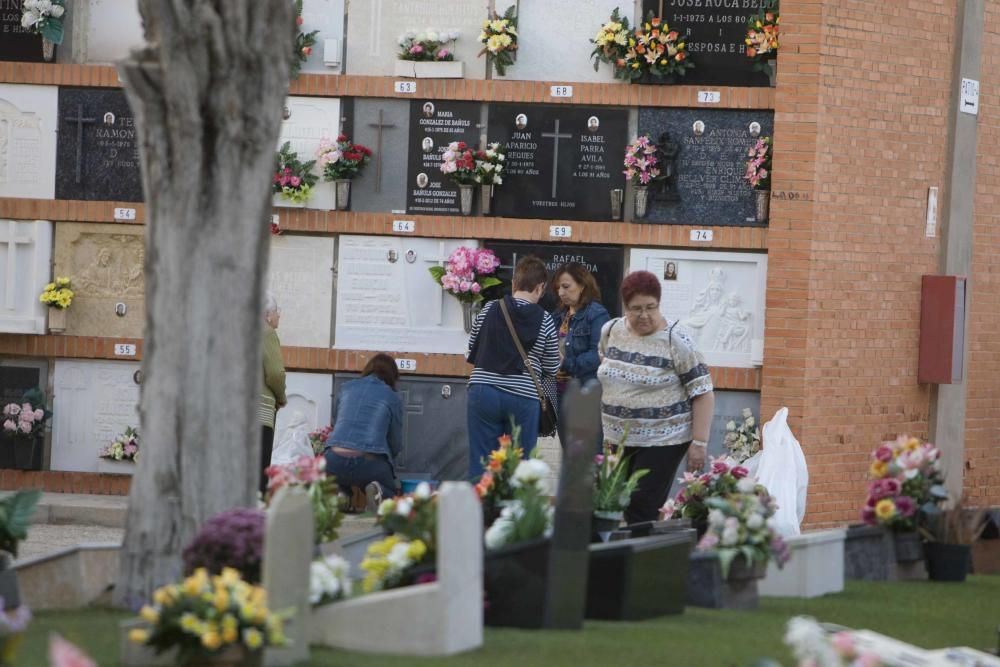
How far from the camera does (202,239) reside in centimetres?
588

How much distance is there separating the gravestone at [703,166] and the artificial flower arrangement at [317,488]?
18.5ft

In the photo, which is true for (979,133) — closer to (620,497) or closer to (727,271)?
(727,271)

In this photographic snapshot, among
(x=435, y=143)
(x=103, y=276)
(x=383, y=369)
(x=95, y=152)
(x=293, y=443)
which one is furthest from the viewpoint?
(x=95, y=152)

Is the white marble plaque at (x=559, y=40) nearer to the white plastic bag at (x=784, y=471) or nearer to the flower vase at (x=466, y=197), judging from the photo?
the flower vase at (x=466, y=197)

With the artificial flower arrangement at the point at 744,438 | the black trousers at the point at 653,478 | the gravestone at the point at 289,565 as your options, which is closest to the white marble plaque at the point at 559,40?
the artificial flower arrangement at the point at 744,438

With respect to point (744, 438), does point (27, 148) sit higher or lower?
higher

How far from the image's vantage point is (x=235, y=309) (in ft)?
19.4

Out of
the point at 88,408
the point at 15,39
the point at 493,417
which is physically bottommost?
the point at 88,408

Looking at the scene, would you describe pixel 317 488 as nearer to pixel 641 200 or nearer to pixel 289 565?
pixel 289 565

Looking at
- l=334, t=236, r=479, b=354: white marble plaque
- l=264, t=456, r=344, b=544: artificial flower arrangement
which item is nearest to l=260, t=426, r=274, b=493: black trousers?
l=334, t=236, r=479, b=354: white marble plaque

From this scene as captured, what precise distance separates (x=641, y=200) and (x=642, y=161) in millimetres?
290

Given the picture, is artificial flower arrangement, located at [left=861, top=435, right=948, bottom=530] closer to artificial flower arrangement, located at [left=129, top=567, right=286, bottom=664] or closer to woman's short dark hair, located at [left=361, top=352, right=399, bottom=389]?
artificial flower arrangement, located at [left=129, top=567, right=286, bottom=664]

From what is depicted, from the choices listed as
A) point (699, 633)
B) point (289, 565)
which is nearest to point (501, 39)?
point (699, 633)

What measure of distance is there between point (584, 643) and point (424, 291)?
7018mm
